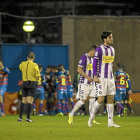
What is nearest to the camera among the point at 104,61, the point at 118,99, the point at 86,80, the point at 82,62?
the point at 104,61

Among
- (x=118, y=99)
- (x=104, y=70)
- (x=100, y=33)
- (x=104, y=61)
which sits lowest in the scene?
(x=118, y=99)

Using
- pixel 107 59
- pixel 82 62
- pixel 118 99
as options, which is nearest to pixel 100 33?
pixel 118 99

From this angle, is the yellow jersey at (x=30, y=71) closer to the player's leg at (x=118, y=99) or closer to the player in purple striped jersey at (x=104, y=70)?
the player in purple striped jersey at (x=104, y=70)

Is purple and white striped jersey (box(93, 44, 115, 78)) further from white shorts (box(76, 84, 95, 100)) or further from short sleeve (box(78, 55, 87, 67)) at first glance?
white shorts (box(76, 84, 95, 100))

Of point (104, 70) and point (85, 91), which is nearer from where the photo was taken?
point (104, 70)

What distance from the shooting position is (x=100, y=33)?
31.2m

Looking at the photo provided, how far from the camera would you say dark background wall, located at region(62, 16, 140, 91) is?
3127 centimetres

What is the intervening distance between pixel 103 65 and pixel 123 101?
11.3 meters

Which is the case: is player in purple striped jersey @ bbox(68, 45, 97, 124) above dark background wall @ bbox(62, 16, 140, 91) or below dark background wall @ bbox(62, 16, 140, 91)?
below

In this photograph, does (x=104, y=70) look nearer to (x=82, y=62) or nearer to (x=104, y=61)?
(x=104, y=61)

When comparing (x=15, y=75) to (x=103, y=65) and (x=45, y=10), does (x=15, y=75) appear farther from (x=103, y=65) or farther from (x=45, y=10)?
(x=45, y=10)

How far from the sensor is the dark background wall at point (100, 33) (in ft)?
103

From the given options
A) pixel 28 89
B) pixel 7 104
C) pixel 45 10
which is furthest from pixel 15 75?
pixel 45 10

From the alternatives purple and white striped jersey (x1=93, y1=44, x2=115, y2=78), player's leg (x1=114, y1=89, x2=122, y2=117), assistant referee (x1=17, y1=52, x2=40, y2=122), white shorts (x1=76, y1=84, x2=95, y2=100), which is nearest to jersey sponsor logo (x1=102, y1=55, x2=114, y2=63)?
purple and white striped jersey (x1=93, y1=44, x2=115, y2=78)
